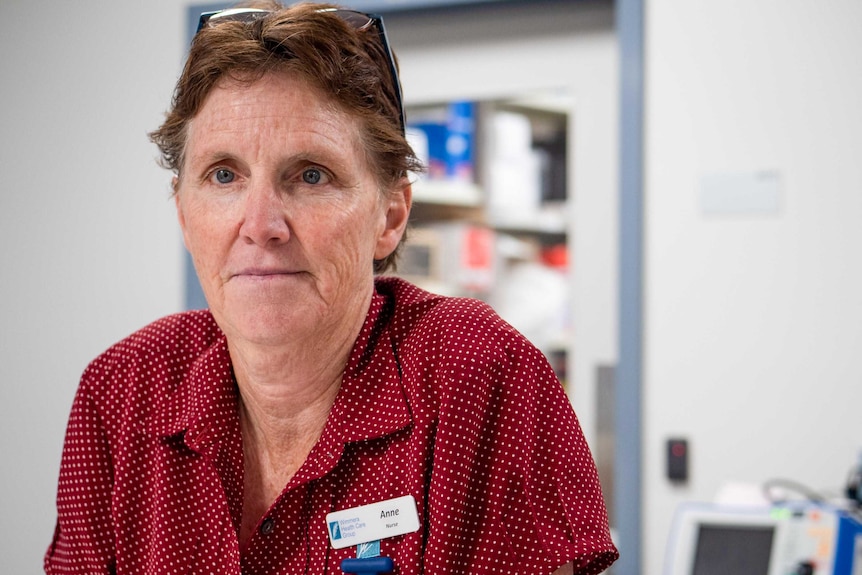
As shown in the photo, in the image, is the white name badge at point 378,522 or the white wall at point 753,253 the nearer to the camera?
the white name badge at point 378,522

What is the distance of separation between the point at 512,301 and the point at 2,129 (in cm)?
187

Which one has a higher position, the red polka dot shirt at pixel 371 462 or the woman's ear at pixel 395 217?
the woman's ear at pixel 395 217

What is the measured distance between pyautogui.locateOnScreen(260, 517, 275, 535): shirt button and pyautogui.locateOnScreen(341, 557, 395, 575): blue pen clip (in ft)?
0.34

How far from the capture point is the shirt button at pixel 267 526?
1064 mm

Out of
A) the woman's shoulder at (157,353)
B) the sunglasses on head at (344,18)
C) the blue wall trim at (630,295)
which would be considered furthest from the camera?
the blue wall trim at (630,295)

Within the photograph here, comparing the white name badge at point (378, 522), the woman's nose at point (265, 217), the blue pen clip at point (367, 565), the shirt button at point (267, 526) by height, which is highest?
the woman's nose at point (265, 217)

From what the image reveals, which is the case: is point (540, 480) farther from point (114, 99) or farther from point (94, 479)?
point (114, 99)

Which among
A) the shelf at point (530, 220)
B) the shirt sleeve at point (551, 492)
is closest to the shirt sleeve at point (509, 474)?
the shirt sleeve at point (551, 492)

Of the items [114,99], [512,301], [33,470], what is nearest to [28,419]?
[33,470]

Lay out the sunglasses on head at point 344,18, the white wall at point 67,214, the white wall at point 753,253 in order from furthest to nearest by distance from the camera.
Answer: the white wall at point 67,214 → the white wall at point 753,253 → the sunglasses on head at point 344,18

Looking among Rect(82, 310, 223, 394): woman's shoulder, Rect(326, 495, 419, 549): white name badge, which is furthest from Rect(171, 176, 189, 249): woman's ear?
Rect(326, 495, 419, 549): white name badge

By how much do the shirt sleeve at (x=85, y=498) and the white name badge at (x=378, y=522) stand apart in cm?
32

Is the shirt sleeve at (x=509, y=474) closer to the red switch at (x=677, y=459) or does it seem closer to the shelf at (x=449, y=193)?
the red switch at (x=677, y=459)

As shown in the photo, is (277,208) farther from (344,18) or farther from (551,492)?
(551,492)
